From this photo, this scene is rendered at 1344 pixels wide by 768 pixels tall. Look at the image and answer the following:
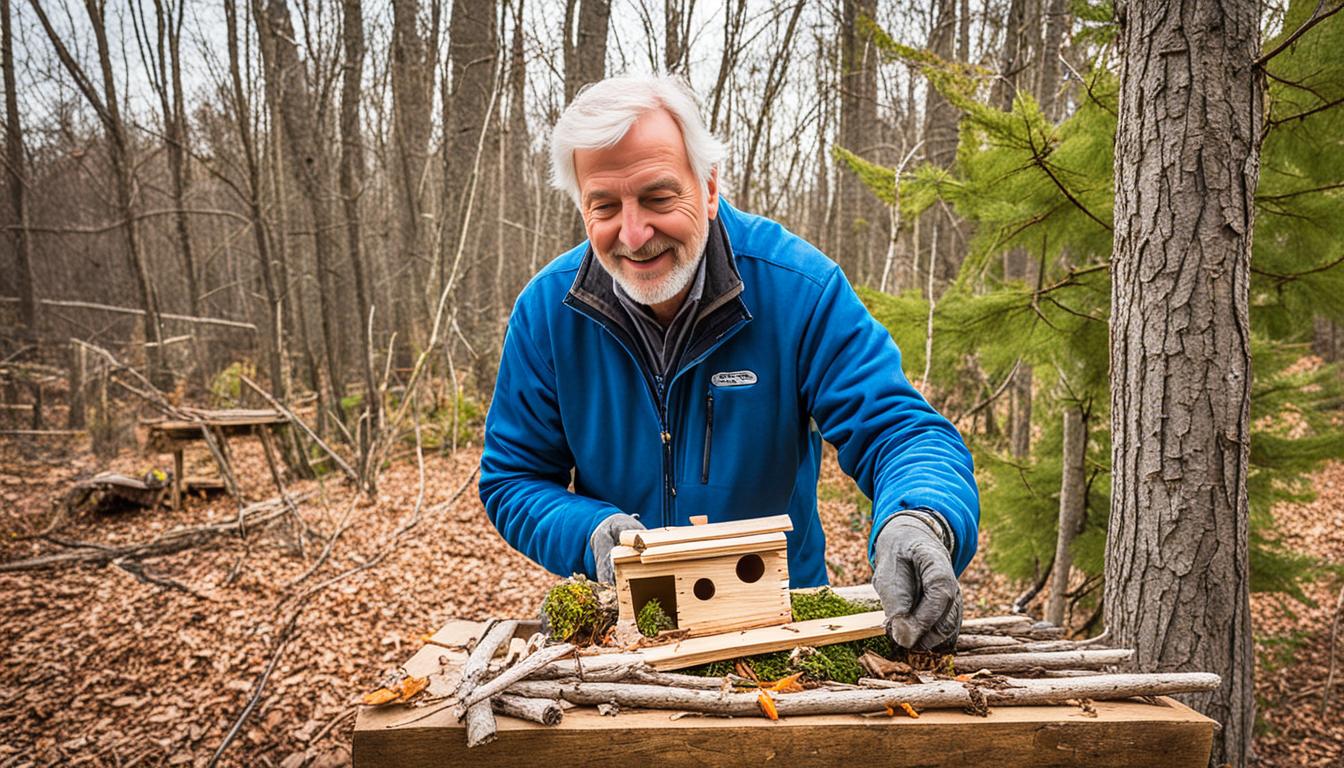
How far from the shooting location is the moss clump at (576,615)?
176cm

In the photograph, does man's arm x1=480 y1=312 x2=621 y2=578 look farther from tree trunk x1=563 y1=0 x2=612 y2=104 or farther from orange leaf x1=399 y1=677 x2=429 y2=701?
tree trunk x1=563 y1=0 x2=612 y2=104

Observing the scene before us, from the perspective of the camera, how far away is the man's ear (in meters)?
2.39

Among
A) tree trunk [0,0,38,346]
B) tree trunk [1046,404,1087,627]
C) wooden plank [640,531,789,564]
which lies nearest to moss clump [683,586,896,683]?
wooden plank [640,531,789,564]

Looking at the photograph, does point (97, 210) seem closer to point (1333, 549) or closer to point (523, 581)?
point (523, 581)

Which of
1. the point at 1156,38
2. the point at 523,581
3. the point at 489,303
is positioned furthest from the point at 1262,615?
the point at 489,303

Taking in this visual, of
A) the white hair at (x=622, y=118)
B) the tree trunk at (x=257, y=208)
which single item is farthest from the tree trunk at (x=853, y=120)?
the white hair at (x=622, y=118)

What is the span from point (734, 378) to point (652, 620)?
2.69 ft

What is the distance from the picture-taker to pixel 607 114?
208 cm

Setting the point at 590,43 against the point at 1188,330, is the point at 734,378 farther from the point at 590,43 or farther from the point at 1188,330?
the point at 590,43

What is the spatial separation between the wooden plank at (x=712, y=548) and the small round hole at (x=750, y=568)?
0.24 feet

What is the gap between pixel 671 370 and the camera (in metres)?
2.31

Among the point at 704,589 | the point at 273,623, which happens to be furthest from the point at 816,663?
the point at 273,623

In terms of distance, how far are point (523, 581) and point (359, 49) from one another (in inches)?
293

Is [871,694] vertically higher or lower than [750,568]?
lower
